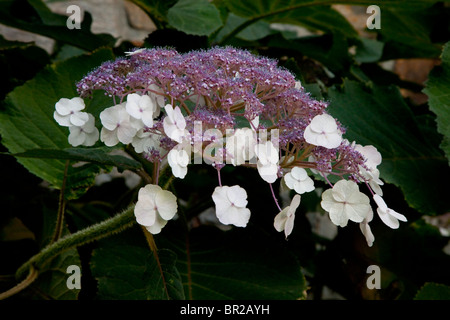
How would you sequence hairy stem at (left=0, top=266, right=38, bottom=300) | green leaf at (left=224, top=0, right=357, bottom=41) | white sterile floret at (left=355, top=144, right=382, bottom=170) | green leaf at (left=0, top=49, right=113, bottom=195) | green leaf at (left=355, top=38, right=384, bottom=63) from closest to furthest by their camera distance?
white sterile floret at (left=355, top=144, right=382, bottom=170) < hairy stem at (left=0, top=266, right=38, bottom=300) < green leaf at (left=0, top=49, right=113, bottom=195) < green leaf at (left=224, top=0, right=357, bottom=41) < green leaf at (left=355, top=38, right=384, bottom=63)

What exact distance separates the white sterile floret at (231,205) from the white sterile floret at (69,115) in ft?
0.59

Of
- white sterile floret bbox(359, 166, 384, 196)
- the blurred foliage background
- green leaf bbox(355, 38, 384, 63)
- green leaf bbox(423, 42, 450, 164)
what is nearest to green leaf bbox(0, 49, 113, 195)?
the blurred foliage background

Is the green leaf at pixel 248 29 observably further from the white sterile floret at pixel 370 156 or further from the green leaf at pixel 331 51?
the white sterile floret at pixel 370 156

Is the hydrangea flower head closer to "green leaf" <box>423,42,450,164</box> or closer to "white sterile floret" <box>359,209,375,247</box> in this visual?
"white sterile floret" <box>359,209,375,247</box>

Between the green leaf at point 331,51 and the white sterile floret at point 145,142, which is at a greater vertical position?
the white sterile floret at point 145,142

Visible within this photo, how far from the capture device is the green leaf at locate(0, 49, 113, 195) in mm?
862

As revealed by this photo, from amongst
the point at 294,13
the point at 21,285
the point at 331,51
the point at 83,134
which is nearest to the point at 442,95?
the point at 331,51

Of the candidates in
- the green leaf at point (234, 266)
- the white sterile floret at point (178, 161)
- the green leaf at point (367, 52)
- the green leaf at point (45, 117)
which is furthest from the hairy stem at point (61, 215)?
the green leaf at point (367, 52)

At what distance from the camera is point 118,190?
1341 mm

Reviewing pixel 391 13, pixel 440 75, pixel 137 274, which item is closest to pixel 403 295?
pixel 440 75

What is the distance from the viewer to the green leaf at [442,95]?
855 millimetres

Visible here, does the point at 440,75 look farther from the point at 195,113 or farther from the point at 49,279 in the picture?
the point at 49,279

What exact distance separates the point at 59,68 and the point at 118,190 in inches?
20.0

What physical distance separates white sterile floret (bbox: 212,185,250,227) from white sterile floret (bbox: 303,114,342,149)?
97 millimetres
